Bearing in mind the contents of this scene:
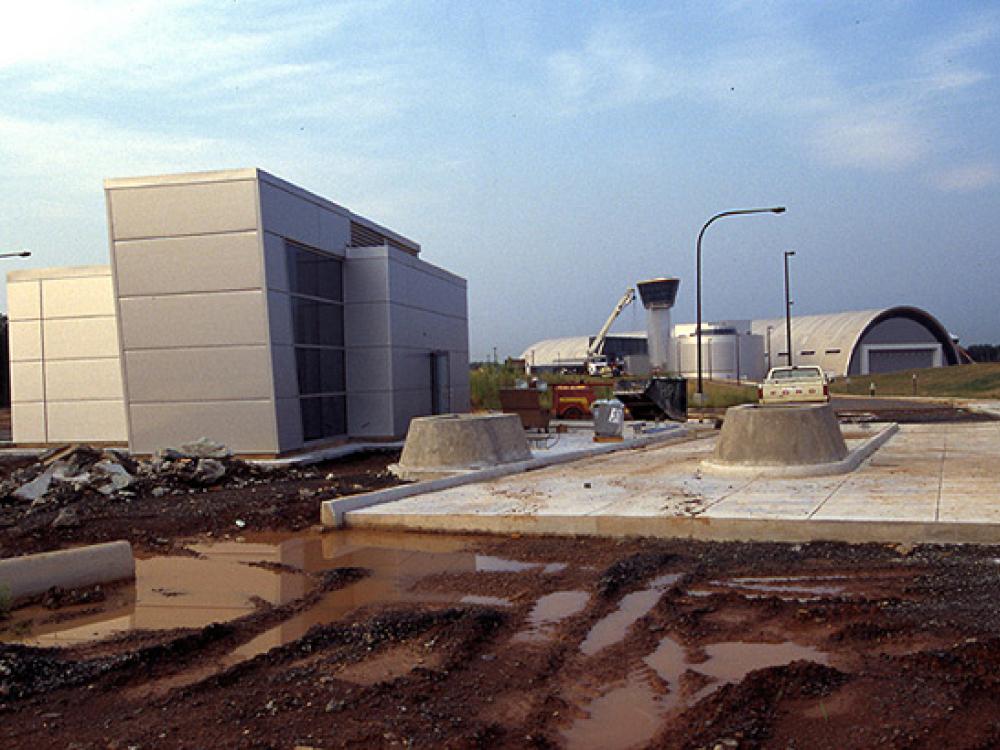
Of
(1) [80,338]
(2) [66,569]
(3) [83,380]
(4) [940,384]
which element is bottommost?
(4) [940,384]

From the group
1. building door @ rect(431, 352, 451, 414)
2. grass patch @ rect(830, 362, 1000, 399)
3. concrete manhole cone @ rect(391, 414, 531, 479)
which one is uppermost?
building door @ rect(431, 352, 451, 414)

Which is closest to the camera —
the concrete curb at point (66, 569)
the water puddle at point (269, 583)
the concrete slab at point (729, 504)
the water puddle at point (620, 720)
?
the water puddle at point (620, 720)

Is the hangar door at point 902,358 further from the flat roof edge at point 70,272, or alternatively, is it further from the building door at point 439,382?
the flat roof edge at point 70,272

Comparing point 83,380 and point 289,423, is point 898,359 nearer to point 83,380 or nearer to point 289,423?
point 83,380

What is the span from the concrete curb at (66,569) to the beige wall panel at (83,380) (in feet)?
50.6

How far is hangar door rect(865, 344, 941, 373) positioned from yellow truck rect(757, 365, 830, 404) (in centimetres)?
7263

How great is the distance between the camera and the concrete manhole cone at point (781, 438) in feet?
41.3

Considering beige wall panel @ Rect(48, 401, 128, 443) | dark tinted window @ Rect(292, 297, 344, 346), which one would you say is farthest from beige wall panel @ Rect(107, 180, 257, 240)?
beige wall panel @ Rect(48, 401, 128, 443)

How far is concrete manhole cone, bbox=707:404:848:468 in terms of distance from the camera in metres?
12.6

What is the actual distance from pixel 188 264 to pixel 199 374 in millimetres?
2227

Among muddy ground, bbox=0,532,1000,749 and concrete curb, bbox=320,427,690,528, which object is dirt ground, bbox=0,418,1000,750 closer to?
muddy ground, bbox=0,532,1000,749

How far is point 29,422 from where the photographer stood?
23.5 meters

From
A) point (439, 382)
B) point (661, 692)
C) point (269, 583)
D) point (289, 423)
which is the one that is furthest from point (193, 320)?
point (661, 692)

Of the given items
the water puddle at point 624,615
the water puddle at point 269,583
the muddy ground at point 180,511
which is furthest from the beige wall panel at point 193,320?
the water puddle at point 624,615
